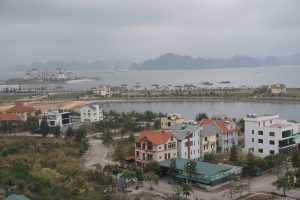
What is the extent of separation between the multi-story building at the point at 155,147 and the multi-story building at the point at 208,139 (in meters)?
Answer: 1.27

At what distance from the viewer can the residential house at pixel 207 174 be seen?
35.9ft

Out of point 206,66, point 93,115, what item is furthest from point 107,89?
point 206,66

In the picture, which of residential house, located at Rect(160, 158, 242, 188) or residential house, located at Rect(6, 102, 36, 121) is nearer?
residential house, located at Rect(160, 158, 242, 188)

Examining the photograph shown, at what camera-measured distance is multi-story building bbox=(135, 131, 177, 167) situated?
503 inches

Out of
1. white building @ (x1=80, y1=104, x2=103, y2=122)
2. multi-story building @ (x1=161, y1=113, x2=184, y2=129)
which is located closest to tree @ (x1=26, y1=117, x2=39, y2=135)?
white building @ (x1=80, y1=104, x2=103, y2=122)

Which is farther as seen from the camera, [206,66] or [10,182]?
[206,66]

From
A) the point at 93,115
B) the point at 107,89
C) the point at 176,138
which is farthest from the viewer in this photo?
the point at 107,89

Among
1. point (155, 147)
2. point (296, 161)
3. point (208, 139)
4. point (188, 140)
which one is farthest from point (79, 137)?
point (296, 161)

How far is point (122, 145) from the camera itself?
625 inches

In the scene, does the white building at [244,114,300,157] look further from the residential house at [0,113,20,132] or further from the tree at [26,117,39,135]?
the residential house at [0,113,20,132]

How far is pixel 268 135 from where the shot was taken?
47.0 feet

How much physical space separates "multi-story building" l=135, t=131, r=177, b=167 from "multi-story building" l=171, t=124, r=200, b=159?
9.6 inches

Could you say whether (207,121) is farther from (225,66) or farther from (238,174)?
(225,66)

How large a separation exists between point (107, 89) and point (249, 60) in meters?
140
